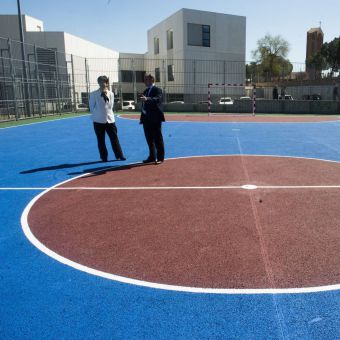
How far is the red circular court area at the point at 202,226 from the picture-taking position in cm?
349

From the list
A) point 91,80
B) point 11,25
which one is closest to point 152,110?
point 91,80

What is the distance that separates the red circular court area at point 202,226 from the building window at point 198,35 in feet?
118

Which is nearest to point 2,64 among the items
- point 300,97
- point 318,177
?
point 318,177

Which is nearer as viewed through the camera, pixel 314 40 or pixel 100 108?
pixel 100 108

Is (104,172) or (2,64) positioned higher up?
(2,64)

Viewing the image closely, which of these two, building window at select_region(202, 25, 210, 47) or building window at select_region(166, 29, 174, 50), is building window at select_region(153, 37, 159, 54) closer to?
building window at select_region(166, 29, 174, 50)

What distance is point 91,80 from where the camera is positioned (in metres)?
33.9

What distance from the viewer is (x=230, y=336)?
2562 mm

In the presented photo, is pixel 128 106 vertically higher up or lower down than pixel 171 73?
lower down

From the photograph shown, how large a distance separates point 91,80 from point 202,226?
3158 centimetres

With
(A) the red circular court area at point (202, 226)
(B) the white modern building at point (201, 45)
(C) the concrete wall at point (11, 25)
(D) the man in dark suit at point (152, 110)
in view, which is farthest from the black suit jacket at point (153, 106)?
(C) the concrete wall at point (11, 25)

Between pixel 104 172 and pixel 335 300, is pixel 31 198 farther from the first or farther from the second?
pixel 335 300

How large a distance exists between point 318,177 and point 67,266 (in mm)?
5253

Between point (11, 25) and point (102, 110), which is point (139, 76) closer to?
point (11, 25)
